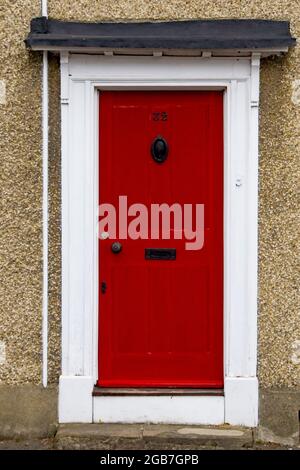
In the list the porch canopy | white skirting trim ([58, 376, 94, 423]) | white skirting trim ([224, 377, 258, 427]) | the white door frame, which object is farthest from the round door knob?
the porch canopy

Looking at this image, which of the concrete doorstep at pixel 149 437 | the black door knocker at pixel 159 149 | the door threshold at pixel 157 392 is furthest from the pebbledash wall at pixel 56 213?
the black door knocker at pixel 159 149

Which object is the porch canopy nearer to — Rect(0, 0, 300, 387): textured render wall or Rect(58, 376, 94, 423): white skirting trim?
Rect(0, 0, 300, 387): textured render wall

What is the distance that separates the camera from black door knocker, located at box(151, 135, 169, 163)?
18.3ft

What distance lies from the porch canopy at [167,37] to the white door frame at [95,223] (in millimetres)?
142

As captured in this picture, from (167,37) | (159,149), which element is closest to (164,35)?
(167,37)

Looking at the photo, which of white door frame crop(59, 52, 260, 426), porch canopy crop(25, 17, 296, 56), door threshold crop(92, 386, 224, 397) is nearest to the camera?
porch canopy crop(25, 17, 296, 56)

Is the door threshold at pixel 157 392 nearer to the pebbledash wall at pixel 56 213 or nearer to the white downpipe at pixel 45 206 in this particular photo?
the pebbledash wall at pixel 56 213

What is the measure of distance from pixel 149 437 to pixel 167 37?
2.94m

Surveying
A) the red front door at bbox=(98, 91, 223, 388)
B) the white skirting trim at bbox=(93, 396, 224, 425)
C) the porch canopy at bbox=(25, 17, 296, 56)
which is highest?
the porch canopy at bbox=(25, 17, 296, 56)

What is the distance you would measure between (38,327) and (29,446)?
34.5 inches

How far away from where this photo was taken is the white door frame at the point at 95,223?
17.9 ft

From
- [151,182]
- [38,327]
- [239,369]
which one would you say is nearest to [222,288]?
[239,369]

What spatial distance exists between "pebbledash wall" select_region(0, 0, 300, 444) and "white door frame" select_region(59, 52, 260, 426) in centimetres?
8
